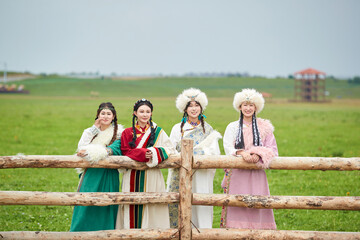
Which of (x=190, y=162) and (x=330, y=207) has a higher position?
(x=190, y=162)

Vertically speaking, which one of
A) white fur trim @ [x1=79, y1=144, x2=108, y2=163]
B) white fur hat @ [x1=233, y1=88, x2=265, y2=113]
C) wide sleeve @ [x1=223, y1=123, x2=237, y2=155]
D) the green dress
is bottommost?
the green dress

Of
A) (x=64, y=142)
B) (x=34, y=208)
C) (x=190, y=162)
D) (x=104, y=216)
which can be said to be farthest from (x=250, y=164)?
(x=64, y=142)

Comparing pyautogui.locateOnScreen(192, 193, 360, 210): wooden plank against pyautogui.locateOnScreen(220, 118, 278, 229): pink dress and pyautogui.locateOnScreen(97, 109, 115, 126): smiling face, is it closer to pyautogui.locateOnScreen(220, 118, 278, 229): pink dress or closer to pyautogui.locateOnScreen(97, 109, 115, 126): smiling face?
pyautogui.locateOnScreen(220, 118, 278, 229): pink dress

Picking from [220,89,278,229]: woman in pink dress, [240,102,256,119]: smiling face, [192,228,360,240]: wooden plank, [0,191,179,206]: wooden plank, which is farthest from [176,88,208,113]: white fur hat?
[192,228,360,240]: wooden plank

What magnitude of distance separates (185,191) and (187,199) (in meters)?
0.11

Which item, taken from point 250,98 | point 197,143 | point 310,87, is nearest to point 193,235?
point 197,143

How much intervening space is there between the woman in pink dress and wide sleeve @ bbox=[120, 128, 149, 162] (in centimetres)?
137

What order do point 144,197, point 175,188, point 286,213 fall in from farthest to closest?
point 286,213 < point 175,188 < point 144,197

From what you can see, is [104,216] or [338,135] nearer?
[104,216]

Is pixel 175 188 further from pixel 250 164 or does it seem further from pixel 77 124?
pixel 77 124

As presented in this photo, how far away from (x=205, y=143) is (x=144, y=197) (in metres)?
1.64

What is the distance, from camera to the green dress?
5781 millimetres

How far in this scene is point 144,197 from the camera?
216 inches

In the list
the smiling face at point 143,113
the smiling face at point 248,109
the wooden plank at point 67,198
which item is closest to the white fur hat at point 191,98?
the smiling face at point 248,109
